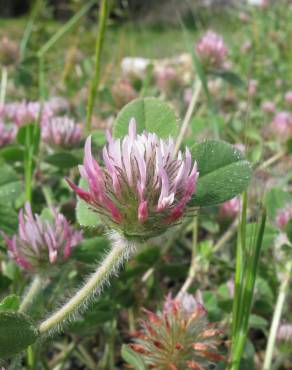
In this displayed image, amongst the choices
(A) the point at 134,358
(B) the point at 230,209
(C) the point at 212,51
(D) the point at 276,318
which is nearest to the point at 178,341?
(A) the point at 134,358

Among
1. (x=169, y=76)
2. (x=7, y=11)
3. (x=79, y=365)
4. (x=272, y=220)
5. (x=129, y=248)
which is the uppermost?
(x=129, y=248)

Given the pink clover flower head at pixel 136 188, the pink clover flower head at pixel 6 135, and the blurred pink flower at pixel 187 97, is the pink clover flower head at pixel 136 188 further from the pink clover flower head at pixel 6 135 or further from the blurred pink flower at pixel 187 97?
the blurred pink flower at pixel 187 97

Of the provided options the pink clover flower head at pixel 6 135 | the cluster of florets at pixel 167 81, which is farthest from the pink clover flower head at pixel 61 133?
the cluster of florets at pixel 167 81

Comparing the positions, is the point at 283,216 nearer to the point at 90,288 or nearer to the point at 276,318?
the point at 276,318

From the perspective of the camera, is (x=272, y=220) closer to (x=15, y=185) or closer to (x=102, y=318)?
(x=102, y=318)

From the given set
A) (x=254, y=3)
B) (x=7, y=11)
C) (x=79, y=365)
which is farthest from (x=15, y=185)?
(x=7, y=11)
